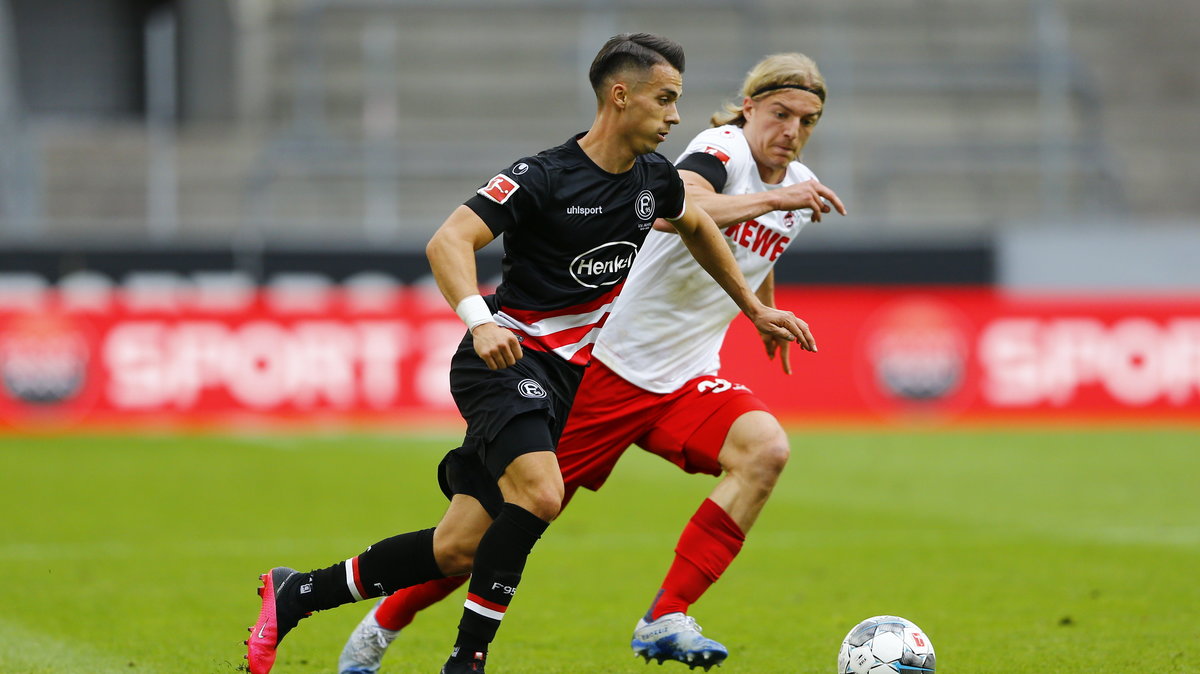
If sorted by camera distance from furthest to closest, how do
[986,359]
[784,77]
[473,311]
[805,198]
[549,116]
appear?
[549,116] → [986,359] → [784,77] → [805,198] → [473,311]

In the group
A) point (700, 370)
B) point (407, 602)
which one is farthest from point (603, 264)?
point (407, 602)

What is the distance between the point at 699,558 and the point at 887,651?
88 cm

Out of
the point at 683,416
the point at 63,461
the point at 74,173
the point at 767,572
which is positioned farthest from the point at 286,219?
the point at 683,416

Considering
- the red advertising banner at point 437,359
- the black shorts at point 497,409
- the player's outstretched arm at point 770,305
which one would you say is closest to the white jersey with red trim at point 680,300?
the player's outstretched arm at point 770,305

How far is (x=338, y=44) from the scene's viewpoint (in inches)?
930

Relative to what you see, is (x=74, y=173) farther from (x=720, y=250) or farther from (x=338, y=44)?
(x=720, y=250)

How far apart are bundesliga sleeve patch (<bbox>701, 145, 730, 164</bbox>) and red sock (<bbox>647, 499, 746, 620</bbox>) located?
1.31m

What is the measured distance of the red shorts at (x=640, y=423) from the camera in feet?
19.5

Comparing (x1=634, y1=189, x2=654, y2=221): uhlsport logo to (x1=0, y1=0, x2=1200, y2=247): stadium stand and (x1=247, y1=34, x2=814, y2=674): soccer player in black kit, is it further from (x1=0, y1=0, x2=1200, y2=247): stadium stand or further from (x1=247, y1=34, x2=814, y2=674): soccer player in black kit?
(x1=0, y1=0, x2=1200, y2=247): stadium stand

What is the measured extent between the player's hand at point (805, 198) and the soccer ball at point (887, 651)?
1.47 meters

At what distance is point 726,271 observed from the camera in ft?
18.4

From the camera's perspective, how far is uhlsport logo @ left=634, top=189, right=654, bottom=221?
5281mm

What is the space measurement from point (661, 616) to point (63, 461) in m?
9.72

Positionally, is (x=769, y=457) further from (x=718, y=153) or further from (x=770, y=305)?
(x=718, y=153)
